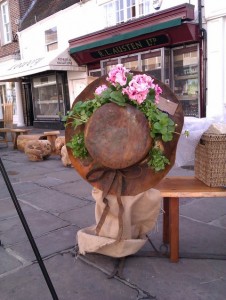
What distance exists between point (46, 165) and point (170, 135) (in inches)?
209

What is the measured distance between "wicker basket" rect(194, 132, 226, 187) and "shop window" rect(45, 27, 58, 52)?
12076mm

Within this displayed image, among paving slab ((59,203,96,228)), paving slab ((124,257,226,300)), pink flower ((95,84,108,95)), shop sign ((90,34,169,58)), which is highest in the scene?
shop sign ((90,34,169,58))

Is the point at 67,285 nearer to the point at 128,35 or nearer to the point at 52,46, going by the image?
the point at 128,35

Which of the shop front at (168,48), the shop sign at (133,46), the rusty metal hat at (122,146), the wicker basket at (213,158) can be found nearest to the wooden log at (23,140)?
the shop front at (168,48)

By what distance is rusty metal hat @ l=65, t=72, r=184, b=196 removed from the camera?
2.06 metres

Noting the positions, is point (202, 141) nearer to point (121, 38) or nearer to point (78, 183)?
point (78, 183)

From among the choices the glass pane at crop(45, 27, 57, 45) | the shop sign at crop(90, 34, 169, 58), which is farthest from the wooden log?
the glass pane at crop(45, 27, 57, 45)

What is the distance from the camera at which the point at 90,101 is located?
7.35 ft

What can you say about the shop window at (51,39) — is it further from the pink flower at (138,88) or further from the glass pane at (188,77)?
the pink flower at (138,88)

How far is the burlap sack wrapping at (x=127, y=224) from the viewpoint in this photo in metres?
2.45

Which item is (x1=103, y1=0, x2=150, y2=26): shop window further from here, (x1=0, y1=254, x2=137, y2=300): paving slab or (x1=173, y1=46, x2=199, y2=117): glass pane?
(x1=0, y1=254, x2=137, y2=300): paving slab

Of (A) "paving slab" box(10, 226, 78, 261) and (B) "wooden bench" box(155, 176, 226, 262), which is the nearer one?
(B) "wooden bench" box(155, 176, 226, 262)

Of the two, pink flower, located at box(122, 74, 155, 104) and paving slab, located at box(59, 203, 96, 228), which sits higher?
pink flower, located at box(122, 74, 155, 104)

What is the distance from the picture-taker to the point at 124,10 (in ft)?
33.3
